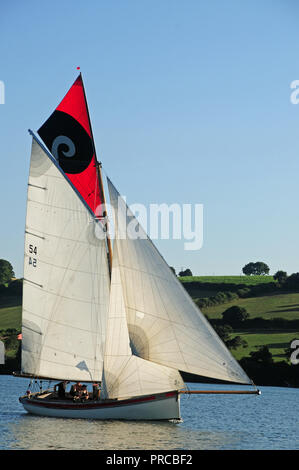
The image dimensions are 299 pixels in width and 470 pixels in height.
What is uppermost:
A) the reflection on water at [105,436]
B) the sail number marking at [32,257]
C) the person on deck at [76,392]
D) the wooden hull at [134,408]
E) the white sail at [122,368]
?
the sail number marking at [32,257]

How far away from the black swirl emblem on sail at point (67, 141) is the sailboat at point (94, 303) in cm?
7

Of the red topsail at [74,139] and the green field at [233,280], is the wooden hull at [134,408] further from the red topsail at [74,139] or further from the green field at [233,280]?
the green field at [233,280]

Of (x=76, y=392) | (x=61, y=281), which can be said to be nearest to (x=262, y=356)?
(x=76, y=392)

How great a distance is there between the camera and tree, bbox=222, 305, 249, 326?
5054 inches

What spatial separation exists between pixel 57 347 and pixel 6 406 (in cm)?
1182

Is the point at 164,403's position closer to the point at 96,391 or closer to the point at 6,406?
the point at 96,391

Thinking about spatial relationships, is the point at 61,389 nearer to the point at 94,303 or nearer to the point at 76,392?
the point at 76,392

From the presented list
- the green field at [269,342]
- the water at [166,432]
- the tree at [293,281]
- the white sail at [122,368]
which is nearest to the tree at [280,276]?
the tree at [293,281]

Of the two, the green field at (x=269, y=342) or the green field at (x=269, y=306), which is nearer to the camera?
the green field at (x=269, y=342)

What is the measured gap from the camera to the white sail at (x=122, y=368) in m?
50.8

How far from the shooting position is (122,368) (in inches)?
2020

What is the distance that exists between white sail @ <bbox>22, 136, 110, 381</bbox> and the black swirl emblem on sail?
112 cm
